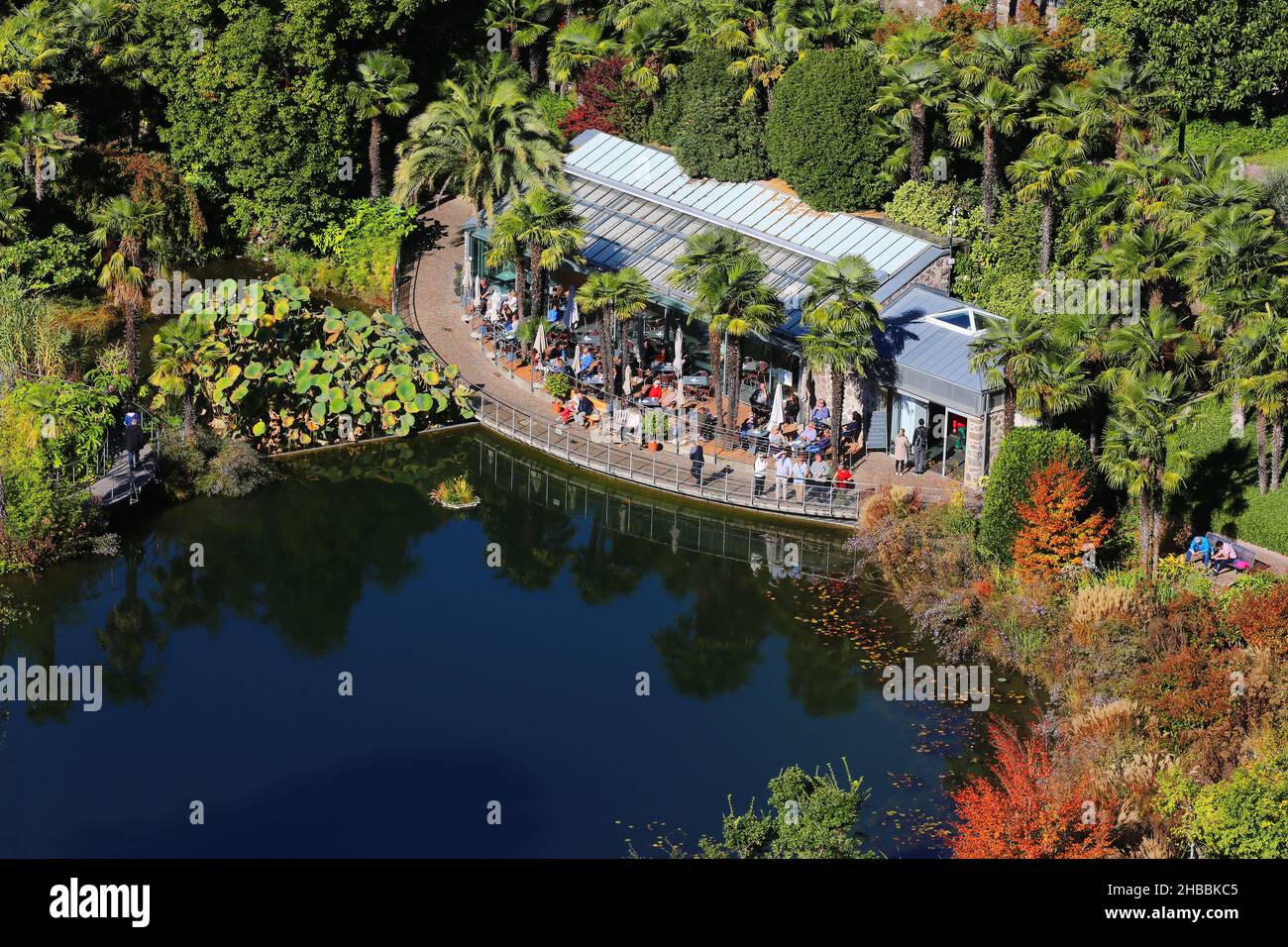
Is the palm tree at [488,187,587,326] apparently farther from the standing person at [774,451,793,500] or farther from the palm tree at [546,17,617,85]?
the palm tree at [546,17,617,85]

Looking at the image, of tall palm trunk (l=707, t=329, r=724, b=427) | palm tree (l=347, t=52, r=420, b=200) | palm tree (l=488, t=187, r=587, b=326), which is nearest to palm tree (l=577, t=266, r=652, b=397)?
palm tree (l=488, t=187, r=587, b=326)

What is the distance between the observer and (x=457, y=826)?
49.1 m

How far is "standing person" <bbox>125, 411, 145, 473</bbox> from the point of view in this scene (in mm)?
63844

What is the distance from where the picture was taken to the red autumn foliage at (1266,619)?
168 ft

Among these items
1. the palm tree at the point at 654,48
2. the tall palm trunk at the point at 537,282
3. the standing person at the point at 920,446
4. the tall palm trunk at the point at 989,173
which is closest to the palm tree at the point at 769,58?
the palm tree at the point at 654,48

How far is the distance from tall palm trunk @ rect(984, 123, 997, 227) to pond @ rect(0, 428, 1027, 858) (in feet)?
45.6

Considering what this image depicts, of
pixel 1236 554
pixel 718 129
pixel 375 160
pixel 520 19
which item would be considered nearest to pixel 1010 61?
pixel 718 129

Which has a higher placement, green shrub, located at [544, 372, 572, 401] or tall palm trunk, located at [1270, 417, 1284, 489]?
tall palm trunk, located at [1270, 417, 1284, 489]

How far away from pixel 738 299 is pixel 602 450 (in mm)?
6568

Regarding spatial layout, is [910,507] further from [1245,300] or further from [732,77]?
[732,77]

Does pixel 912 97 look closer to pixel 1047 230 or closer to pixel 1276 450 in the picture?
pixel 1047 230

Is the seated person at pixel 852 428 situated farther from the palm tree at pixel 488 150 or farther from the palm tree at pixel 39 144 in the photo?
the palm tree at pixel 39 144

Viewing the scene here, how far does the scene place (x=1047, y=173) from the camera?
219 feet

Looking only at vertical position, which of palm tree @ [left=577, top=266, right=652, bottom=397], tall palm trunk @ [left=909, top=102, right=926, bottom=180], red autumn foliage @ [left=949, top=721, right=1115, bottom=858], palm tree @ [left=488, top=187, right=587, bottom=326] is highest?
tall palm trunk @ [left=909, top=102, right=926, bottom=180]
